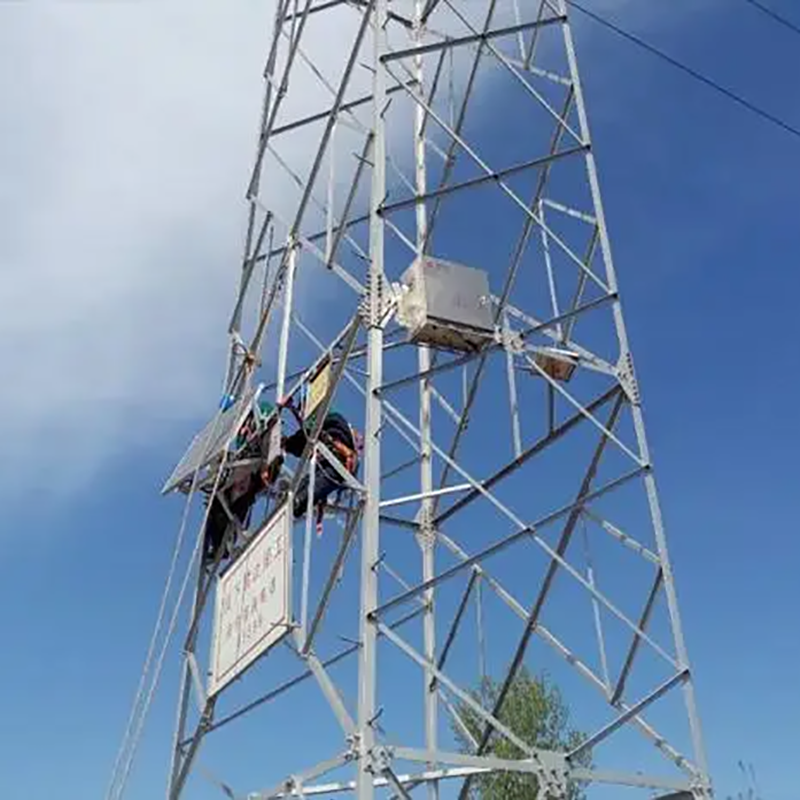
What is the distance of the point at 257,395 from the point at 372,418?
2.73m

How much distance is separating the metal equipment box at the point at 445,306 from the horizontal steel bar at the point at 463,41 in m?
1.97

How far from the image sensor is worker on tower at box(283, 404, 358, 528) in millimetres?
9477

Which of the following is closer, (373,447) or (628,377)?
(373,447)

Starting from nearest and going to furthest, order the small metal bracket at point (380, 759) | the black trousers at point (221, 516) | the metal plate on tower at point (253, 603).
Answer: the small metal bracket at point (380, 759) → the metal plate on tower at point (253, 603) → the black trousers at point (221, 516)

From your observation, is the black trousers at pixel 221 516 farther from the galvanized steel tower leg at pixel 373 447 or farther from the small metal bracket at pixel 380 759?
the small metal bracket at pixel 380 759

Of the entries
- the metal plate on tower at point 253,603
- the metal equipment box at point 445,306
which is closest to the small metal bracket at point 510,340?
the metal equipment box at point 445,306

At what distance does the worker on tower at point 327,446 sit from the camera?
9477 mm

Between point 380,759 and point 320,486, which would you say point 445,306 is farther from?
point 380,759

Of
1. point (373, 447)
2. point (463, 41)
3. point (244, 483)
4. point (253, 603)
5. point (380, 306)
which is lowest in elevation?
point (253, 603)

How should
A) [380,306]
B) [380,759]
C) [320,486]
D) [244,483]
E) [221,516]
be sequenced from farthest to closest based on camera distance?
[221,516]
[244,483]
[320,486]
[380,306]
[380,759]

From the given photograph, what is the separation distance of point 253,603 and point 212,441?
2.38 metres

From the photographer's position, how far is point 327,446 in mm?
9625

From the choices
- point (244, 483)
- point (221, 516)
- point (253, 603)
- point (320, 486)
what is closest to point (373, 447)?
point (320, 486)

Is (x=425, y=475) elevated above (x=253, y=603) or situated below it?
above
